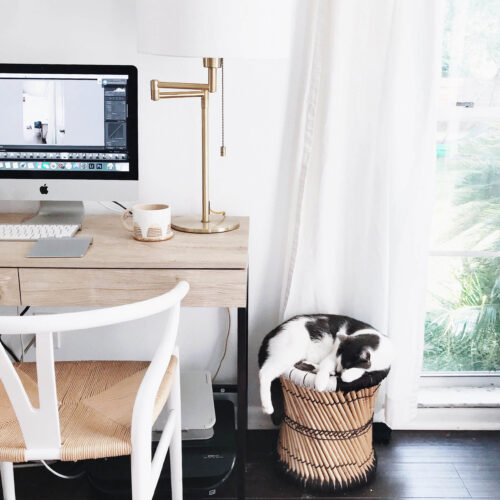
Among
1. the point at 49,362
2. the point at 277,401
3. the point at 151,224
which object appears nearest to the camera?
the point at 49,362

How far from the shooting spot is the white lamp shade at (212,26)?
1.52 m

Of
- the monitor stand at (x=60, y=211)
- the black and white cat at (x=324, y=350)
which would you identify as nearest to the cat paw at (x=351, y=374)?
the black and white cat at (x=324, y=350)

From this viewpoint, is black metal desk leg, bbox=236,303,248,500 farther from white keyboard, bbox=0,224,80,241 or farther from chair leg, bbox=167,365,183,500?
white keyboard, bbox=0,224,80,241

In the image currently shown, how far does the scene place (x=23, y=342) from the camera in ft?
7.01

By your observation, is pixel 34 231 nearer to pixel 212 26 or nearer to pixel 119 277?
pixel 119 277

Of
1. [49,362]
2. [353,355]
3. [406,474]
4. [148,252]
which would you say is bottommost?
[406,474]

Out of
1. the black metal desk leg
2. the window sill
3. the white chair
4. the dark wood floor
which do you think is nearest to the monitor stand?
the white chair

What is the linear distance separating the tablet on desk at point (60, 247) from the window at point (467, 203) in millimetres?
1140

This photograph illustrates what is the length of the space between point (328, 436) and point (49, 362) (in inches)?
38.0

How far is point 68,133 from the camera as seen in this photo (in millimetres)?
1776

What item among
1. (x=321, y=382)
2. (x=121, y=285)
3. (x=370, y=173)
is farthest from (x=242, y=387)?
(x=370, y=173)

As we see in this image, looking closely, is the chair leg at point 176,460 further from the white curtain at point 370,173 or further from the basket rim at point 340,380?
the white curtain at point 370,173

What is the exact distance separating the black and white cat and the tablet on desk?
2.00 feet

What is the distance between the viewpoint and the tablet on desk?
1.55 meters
